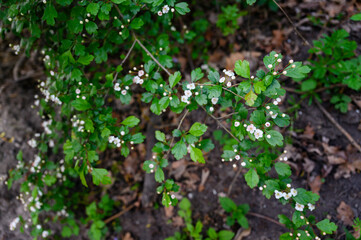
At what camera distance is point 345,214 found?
278 cm

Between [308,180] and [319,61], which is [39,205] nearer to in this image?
[308,180]

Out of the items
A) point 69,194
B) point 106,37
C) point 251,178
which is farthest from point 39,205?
point 251,178

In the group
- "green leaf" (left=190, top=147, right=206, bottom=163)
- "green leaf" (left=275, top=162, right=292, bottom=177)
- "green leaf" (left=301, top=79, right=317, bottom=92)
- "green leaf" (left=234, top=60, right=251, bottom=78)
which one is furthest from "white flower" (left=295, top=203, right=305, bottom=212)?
"green leaf" (left=301, top=79, right=317, bottom=92)

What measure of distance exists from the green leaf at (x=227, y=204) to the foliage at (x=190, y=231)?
0.82 ft

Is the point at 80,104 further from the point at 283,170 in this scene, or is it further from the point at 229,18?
the point at 229,18

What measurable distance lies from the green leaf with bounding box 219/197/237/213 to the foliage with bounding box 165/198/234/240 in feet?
0.82

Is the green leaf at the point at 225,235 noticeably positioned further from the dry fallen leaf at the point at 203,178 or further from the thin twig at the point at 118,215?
the thin twig at the point at 118,215

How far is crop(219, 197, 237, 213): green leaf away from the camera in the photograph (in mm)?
3058

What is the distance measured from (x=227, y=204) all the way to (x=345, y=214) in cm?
125

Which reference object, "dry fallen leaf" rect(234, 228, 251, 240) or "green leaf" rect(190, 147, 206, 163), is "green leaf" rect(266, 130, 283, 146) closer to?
"green leaf" rect(190, 147, 206, 163)

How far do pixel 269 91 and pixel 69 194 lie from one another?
306 cm

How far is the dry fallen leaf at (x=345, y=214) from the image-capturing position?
2736 mm

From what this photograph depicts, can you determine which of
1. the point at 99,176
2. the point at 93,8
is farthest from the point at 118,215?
the point at 93,8

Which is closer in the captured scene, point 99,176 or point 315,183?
point 99,176
